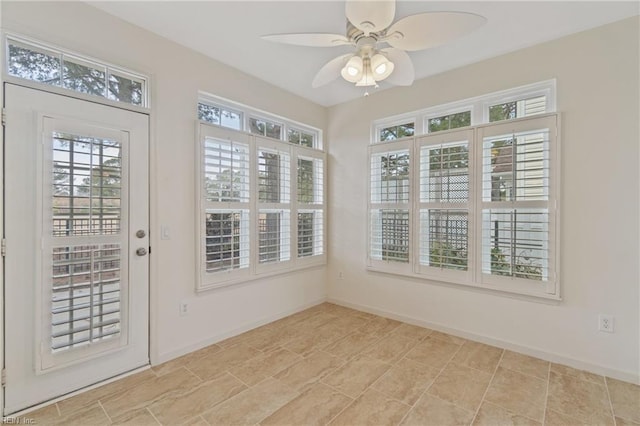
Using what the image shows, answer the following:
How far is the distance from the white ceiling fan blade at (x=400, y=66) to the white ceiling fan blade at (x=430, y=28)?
8 centimetres

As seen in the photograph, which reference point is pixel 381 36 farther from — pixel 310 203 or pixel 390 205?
pixel 310 203

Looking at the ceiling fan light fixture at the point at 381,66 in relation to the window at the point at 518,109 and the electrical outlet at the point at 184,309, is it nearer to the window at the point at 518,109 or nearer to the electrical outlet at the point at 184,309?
the window at the point at 518,109

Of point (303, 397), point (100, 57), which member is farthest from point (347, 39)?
point (303, 397)

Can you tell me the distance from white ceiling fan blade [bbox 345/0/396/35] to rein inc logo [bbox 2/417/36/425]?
2.99 metres

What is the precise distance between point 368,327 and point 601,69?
10.3ft

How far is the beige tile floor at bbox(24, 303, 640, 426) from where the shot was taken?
1897 mm

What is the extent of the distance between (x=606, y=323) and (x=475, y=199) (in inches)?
54.6

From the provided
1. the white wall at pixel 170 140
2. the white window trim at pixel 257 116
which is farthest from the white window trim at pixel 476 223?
the white wall at pixel 170 140

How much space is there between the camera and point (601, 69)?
241 centimetres

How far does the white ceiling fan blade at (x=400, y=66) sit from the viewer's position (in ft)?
6.38

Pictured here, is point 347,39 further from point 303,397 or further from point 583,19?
point 303,397

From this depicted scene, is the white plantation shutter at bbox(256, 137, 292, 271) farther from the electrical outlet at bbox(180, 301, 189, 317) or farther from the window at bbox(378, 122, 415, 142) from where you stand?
the window at bbox(378, 122, 415, 142)

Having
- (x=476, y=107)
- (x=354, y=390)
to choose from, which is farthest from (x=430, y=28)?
(x=354, y=390)

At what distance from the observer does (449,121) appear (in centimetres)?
325
